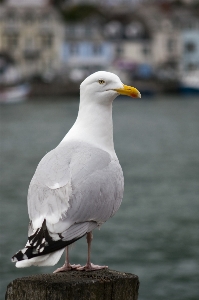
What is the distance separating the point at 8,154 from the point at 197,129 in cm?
1932

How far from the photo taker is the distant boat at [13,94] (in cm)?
8031

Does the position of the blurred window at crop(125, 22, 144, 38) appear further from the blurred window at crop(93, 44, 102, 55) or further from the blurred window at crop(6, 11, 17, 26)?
the blurred window at crop(6, 11, 17, 26)

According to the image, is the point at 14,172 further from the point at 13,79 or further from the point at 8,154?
the point at 13,79

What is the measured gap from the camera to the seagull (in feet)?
12.9

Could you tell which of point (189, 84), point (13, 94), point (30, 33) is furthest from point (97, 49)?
point (13, 94)

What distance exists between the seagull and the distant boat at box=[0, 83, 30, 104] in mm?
75870

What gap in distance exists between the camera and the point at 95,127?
479 cm

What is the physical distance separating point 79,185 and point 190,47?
9734cm

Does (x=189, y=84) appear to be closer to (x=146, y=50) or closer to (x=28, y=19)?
(x=146, y=50)

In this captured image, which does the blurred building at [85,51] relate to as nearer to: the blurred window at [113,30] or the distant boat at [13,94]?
the blurred window at [113,30]

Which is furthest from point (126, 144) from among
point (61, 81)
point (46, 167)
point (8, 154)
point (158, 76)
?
point (158, 76)

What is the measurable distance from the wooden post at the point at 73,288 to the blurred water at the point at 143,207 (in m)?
2.02

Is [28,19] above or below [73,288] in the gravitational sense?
above

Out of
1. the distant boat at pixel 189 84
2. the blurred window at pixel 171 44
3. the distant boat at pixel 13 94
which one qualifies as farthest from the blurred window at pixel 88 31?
the distant boat at pixel 13 94
